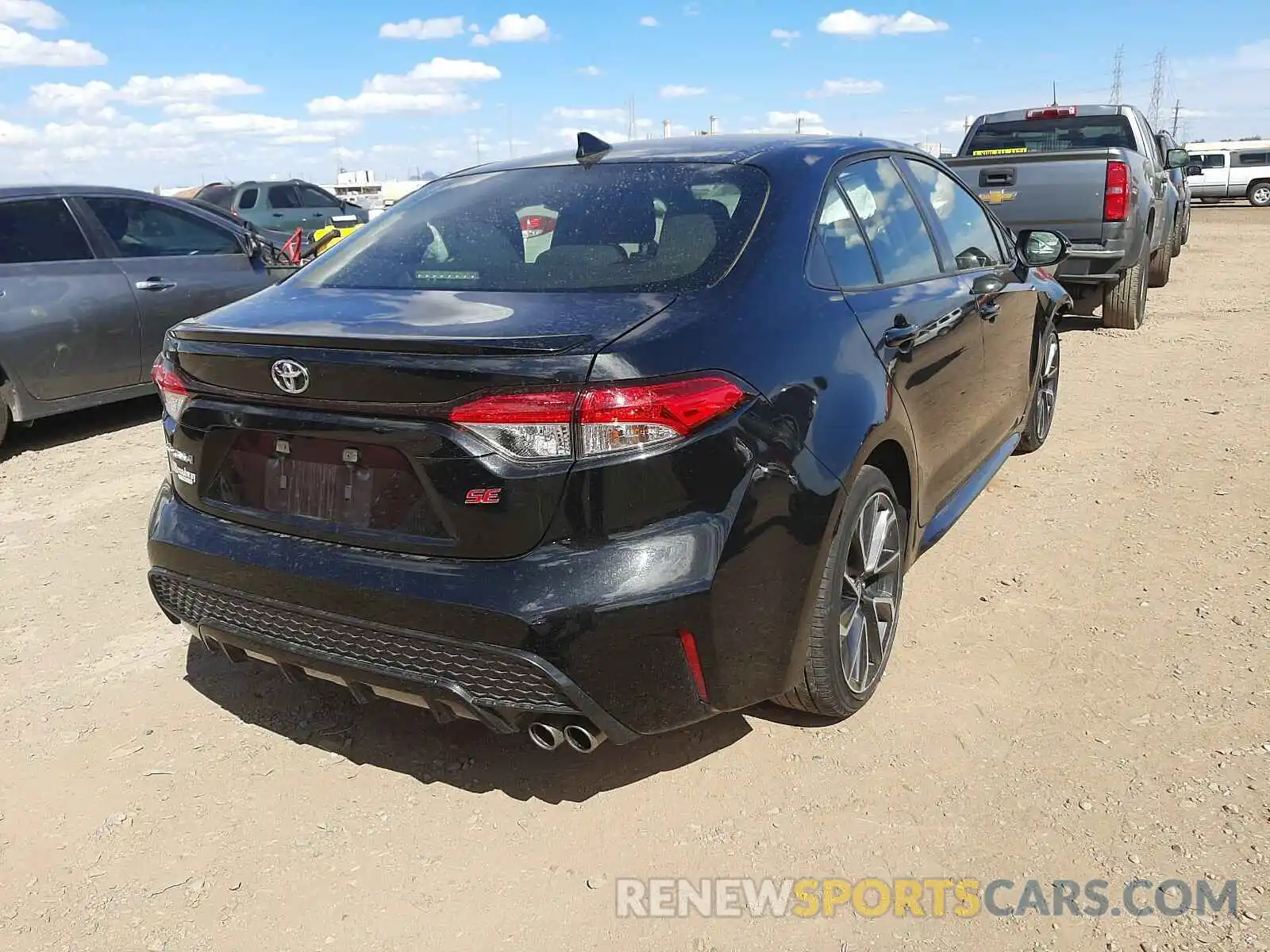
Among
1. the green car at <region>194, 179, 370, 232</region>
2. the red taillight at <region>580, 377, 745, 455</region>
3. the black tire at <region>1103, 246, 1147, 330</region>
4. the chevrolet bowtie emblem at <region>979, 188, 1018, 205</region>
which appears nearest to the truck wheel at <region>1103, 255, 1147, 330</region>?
the black tire at <region>1103, 246, 1147, 330</region>

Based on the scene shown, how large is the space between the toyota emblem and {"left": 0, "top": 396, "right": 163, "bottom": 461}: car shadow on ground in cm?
469

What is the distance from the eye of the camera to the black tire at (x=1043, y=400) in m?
5.07

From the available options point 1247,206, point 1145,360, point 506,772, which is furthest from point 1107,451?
point 1247,206

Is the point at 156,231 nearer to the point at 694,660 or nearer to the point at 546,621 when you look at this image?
the point at 546,621

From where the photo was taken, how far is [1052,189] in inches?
318

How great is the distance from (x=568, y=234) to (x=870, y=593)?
1.34 metres

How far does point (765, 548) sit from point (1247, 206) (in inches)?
1498

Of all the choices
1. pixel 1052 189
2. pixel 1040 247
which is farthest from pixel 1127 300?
pixel 1040 247

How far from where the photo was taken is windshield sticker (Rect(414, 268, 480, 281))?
273 cm

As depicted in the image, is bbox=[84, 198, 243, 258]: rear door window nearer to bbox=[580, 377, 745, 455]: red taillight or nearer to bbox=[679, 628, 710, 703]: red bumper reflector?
bbox=[580, 377, 745, 455]: red taillight

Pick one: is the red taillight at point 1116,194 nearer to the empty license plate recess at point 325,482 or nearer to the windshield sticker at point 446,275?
the windshield sticker at point 446,275

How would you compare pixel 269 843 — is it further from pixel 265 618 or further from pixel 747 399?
pixel 747 399

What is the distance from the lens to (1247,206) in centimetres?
3338

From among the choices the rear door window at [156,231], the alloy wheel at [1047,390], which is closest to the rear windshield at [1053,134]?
the alloy wheel at [1047,390]
